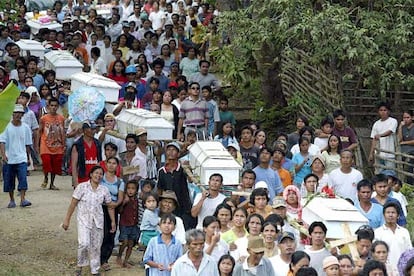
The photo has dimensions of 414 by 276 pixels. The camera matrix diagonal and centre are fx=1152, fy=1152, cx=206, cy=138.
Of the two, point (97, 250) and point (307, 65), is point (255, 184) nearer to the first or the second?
point (97, 250)

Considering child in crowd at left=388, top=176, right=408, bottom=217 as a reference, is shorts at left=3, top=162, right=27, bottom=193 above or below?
above

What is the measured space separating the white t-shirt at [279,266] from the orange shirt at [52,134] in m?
6.69

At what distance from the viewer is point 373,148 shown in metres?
16.9

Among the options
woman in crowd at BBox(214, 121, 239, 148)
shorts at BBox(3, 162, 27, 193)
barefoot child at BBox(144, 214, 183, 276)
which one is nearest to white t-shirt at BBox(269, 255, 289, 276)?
barefoot child at BBox(144, 214, 183, 276)

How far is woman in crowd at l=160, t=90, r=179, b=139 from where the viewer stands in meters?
17.2

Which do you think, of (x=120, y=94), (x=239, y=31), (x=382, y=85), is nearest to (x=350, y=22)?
(x=382, y=85)

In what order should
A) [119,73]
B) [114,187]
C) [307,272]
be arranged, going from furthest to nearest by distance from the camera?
1. [119,73]
2. [114,187]
3. [307,272]

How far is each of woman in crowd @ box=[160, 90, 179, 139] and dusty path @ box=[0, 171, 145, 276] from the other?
1.89 m

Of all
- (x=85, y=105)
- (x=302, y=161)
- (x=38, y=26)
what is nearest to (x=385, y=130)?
(x=302, y=161)

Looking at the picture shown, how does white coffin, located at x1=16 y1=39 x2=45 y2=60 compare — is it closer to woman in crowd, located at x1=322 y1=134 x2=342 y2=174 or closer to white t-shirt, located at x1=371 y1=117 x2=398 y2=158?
white t-shirt, located at x1=371 y1=117 x2=398 y2=158

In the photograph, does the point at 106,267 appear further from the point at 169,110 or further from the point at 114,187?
the point at 169,110

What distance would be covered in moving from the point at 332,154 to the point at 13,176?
14.1 ft

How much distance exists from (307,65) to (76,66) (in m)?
3.85

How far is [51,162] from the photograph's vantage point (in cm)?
1658
